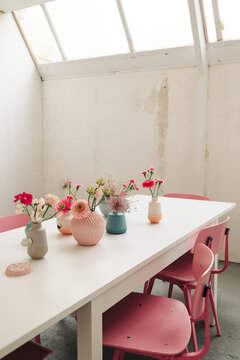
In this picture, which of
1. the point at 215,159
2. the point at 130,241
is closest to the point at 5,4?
the point at 215,159

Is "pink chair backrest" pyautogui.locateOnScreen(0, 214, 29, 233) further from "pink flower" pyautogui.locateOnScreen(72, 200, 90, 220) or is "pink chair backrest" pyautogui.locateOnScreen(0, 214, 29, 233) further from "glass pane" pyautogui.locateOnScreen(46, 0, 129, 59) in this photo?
"glass pane" pyautogui.locateOnScreen(46, 0, 129, 59)

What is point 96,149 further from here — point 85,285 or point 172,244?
point 85,285

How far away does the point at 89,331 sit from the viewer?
131 cm

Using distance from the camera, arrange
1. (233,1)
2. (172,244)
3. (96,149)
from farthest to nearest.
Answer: (96,149)
(233,1)
(172,244)

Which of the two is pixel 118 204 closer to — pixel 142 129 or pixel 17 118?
pixel 142 129

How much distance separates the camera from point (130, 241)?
1902mm

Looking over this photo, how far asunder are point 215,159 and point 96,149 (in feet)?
5.23

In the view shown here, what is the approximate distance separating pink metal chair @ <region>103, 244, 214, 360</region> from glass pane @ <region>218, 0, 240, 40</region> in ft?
9.72

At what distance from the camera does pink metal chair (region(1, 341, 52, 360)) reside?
142 centimetres

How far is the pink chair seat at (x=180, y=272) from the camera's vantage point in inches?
86.9

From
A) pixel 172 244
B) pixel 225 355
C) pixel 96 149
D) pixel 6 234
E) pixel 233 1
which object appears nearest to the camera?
pixel 172 244

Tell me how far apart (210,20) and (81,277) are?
11.1 feet

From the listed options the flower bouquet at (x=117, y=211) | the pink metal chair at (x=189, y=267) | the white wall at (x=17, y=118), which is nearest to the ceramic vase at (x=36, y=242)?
the flower bouquet at (x=117, y=211)

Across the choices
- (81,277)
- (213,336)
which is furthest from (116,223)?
(213,336)
